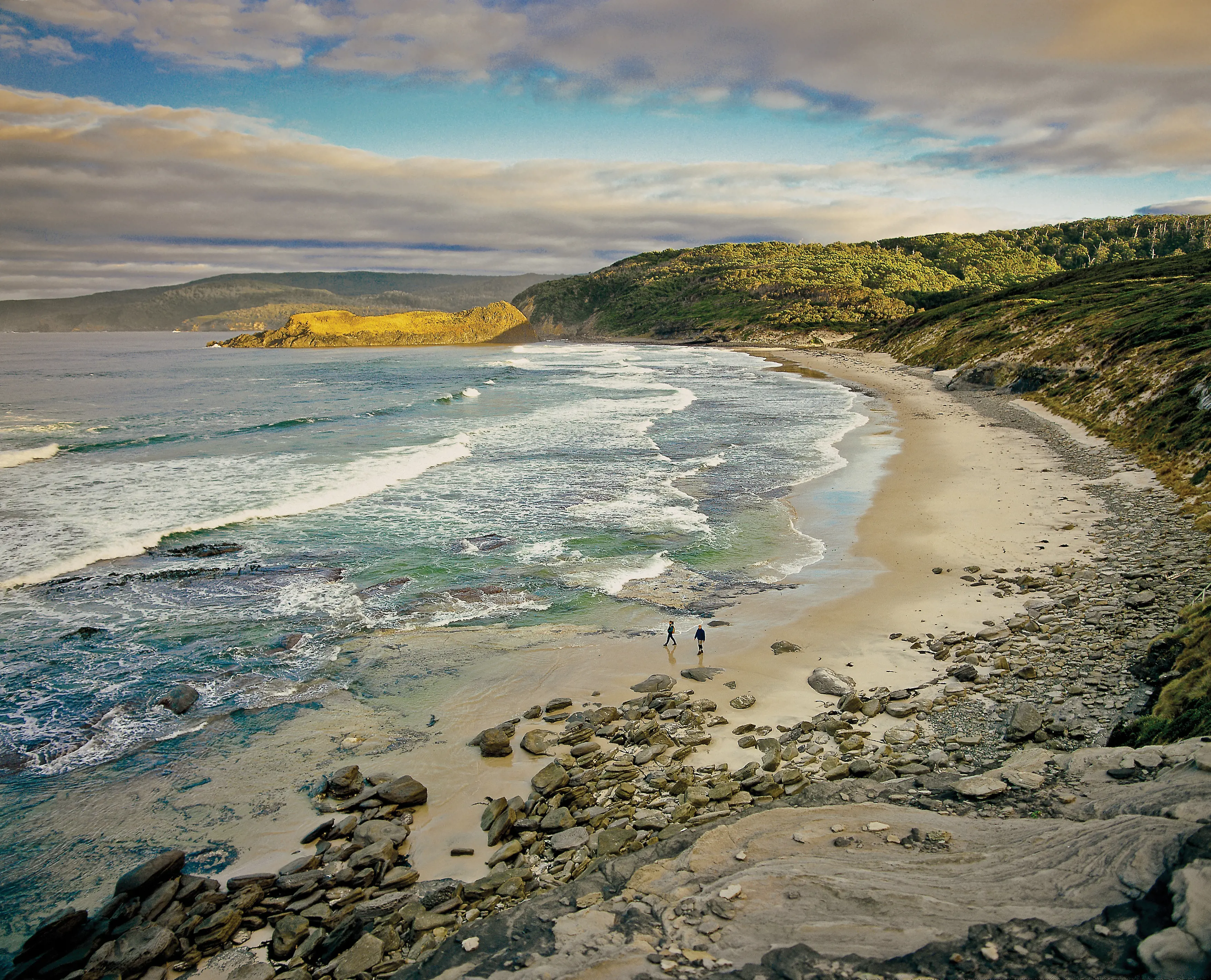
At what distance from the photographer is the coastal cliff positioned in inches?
5886

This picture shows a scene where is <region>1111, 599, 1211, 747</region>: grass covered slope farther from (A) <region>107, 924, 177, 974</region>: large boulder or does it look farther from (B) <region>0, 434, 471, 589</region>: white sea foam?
(B) <region>0, 434, 471, 589</region>: white sea foam

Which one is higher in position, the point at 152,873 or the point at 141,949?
the point at 152,873

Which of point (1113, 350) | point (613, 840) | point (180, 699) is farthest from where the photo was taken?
point (1113, 350)

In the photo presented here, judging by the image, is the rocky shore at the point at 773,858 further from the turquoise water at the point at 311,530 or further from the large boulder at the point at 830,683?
the turquoise water at the point at 311,530

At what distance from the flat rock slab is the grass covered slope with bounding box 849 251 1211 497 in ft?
52.1

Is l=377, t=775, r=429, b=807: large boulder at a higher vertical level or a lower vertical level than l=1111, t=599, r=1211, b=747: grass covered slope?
lower

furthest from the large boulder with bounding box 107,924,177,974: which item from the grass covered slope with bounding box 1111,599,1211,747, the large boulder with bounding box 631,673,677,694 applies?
the grass covered slope with bounding box 1111,599,1211,747

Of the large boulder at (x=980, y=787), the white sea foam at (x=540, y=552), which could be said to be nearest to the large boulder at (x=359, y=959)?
the large boulder at (x=980, y=787)

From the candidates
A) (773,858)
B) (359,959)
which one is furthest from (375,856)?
(773,858)

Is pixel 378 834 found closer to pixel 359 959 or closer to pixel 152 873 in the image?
pixel 359 959

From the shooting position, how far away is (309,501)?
902 inches

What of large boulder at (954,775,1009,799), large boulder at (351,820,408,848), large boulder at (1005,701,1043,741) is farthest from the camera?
large boulder at (1005,701,1043,741)

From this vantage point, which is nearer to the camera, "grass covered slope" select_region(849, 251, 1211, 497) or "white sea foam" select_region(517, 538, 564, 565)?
"white sea foam" select_region(517, 538, 564, 565)

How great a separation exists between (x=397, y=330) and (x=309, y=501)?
145m
